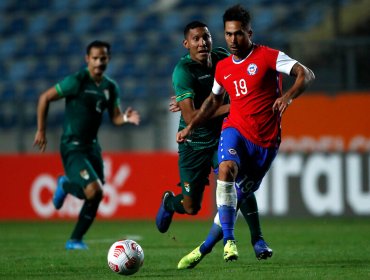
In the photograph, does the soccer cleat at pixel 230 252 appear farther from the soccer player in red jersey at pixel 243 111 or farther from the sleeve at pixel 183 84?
the sleeve at pixel 183 84

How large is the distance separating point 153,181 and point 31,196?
215cm

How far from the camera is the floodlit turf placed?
7.30 m

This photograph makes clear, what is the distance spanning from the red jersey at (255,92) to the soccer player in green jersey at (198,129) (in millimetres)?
496

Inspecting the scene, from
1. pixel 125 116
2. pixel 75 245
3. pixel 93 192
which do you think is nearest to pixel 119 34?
pixel 125 116

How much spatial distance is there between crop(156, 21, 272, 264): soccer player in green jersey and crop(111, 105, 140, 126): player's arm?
4.22 feet

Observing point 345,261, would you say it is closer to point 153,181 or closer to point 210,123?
point 210,123

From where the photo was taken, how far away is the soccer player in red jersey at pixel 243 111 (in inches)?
294

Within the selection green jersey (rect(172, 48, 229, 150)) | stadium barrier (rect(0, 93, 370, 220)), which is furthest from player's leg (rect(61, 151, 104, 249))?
stadium barrier (rect(0, 93, 370, 220))

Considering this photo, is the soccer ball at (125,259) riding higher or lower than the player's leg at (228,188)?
lower

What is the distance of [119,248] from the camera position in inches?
289

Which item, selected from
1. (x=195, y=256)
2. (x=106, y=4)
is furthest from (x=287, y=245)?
(x=106, y=4)

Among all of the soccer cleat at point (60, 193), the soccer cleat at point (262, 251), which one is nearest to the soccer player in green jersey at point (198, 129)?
the soccer cleat at point (262, 251)

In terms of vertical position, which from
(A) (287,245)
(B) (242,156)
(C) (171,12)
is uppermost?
(C) (171,12)

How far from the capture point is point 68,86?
416 inches
